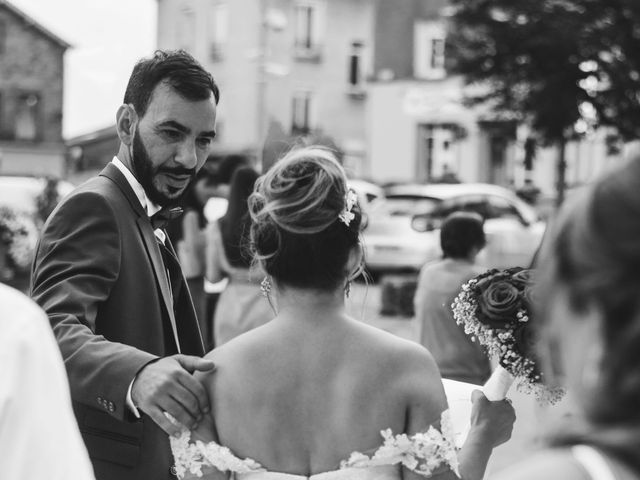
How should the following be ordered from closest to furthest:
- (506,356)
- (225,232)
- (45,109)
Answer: (506,356), (225,232), (45,109)

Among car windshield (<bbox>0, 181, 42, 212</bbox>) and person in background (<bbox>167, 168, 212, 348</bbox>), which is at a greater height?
person in background (<bbox>167, 168, 212, 348</bbox>)

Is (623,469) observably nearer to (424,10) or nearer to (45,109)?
(424,10)

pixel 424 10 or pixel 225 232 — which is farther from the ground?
pixel 424 10

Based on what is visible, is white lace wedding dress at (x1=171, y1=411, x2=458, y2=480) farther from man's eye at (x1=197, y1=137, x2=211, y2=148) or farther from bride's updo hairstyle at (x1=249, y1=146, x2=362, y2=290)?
man's eye at (x1=197, y1=137, x2=211, y2=148)

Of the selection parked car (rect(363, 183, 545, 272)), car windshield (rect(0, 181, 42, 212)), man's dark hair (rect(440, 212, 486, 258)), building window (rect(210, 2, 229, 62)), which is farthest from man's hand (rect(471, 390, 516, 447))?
building window (rect(210, 2, 229, 62))

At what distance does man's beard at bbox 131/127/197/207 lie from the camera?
3475mm

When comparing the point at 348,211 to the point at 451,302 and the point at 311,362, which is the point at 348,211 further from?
the point at 451,302

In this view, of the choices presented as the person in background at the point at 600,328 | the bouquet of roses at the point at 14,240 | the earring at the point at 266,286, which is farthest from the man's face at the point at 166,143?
the bouquet of roses at the point at 14,240

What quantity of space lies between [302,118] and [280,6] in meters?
4.31

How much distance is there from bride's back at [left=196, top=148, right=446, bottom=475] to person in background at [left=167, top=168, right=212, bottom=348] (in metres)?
5.03

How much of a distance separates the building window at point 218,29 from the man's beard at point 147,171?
137 ft

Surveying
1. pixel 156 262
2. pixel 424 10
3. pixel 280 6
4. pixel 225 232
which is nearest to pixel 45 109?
pixel 280 6

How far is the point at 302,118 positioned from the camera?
44.8 metres

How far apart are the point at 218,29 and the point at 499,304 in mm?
43400
